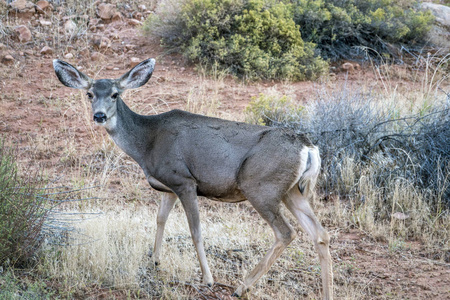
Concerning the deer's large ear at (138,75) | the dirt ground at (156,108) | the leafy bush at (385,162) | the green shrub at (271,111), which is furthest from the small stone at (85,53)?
the deer's large ear at (138,75)

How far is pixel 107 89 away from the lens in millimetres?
5816

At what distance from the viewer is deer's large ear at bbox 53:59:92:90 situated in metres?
5.93

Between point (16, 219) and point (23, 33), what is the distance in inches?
368

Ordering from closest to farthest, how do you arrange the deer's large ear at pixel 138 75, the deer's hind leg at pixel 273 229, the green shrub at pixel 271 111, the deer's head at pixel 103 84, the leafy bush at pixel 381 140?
the deer's hind leg at pixel 273 229 → the deer's head at pixel 103 84 → the deer's large ear at pixel 138 75 → the leafy bush at pixel 381 140 → the green shrub at pixel 271 111

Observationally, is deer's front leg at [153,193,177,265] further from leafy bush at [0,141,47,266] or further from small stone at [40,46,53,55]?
small stone at [40,46,53,55]

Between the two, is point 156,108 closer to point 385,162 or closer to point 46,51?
point 46,51

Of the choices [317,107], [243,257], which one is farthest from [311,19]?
[243,257]

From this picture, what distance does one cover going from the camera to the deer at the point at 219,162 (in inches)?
209

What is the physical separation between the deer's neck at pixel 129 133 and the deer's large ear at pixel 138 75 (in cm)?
22

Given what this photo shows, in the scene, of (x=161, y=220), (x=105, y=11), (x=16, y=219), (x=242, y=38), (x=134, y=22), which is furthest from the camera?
(x=134, y=22)

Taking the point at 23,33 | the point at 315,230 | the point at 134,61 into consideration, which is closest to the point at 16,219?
the point at 315,230

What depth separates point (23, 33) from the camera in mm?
13422

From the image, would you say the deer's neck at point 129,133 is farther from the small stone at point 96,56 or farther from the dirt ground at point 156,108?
the small stone at point 96,56

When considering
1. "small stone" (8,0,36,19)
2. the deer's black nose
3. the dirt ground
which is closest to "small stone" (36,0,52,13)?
"small stone" (8,0,36,19)
